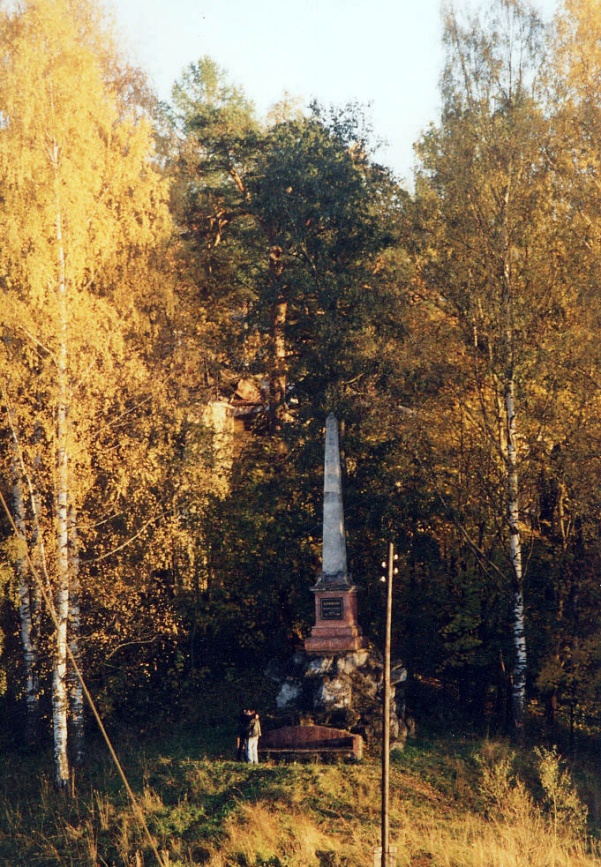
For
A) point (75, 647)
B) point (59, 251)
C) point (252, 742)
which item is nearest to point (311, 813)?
point (252, 742)

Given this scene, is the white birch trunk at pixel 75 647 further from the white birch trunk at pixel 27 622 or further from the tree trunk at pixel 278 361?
the tree trunk at pixel 278 361

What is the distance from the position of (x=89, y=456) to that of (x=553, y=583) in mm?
11015

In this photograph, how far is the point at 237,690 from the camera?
81.8 ft

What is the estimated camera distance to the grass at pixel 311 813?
15430 millimetres

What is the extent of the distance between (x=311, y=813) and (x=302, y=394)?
11730 mm

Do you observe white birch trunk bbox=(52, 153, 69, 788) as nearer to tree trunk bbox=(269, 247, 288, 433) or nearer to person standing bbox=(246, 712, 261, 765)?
person standing bbox=(246, 712, 261, 765)

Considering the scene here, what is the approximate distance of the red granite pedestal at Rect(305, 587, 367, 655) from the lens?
21.1 meters

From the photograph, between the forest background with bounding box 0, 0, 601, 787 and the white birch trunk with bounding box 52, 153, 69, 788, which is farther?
the forest background with bounding box 0, 0, 601, 787

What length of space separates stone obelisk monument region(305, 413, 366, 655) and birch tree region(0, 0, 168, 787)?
16.6 ft

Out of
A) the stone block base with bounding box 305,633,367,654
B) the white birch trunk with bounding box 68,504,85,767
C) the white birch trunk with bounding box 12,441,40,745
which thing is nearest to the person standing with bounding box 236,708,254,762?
the stone block base with bounding box 305,633,367,654

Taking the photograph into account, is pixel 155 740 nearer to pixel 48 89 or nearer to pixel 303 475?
pixel 303 475

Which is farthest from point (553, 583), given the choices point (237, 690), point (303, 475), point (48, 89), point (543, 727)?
point (48, 89)

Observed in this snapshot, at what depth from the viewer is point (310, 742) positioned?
19484mm

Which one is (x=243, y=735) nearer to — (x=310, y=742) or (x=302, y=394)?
(x=310, y=742)
